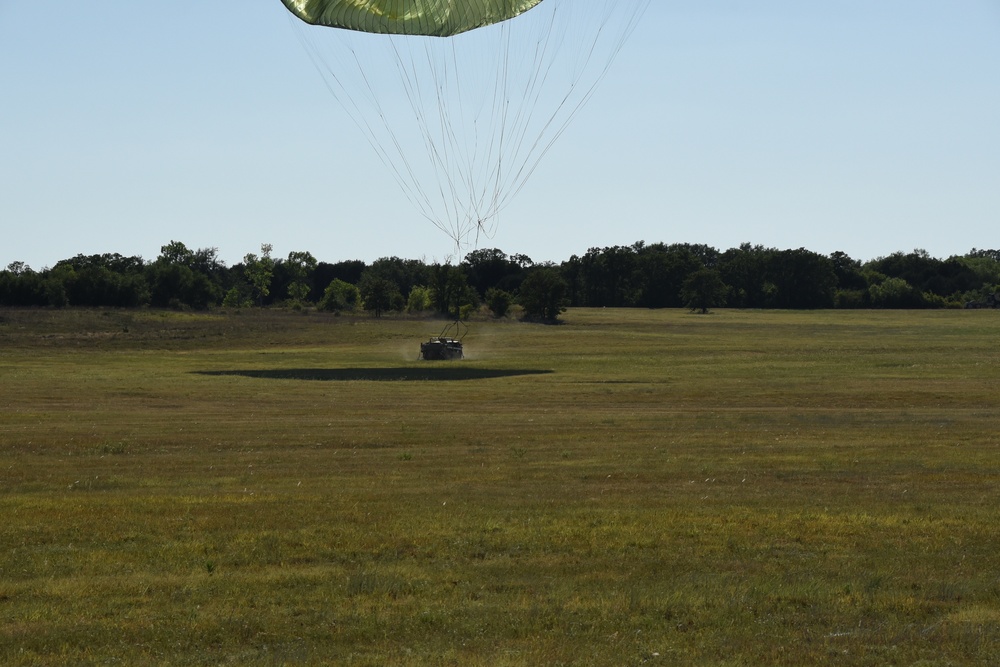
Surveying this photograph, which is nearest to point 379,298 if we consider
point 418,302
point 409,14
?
point 418,302

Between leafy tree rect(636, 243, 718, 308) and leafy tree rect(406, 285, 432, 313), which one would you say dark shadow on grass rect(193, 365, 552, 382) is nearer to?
leafy tree rect(406, 285, 432, 313)

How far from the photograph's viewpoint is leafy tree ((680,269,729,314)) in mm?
140250

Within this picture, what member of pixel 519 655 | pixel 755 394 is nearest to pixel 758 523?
pixel 519 655

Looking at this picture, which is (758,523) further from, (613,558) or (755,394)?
(755,394)

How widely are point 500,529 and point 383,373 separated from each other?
120 ft

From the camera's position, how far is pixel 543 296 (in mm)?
108062

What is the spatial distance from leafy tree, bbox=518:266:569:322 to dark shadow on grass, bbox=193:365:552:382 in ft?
187

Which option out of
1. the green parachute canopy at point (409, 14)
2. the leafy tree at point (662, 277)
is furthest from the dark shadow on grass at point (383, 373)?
the leafy tree at point (662, 277)

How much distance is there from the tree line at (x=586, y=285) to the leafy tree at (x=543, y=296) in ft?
0.38

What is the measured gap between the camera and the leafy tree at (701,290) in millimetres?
140250

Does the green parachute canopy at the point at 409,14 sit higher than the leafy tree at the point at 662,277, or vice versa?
the green parachute canopy at the point at 409,14

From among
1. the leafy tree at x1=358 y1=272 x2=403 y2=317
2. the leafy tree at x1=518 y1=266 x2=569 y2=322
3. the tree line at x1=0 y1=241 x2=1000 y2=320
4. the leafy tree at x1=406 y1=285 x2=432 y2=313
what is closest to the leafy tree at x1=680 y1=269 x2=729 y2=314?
the tree line at x1=0 y1=241 x2=1000 y2=320

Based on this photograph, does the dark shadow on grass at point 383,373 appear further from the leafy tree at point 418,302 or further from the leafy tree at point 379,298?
the leafy tree at point 418,302

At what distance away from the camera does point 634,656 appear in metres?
8.62
